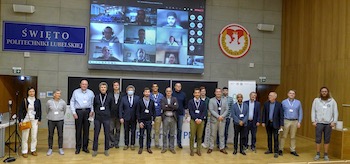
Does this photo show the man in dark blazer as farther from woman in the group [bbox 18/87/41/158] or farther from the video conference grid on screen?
the video conference grid on screen

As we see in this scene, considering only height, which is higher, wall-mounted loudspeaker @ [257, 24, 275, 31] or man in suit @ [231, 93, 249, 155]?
wall-mounted loudspeaker @ [257, 24, 275, 31]

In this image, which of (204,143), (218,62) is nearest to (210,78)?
(218,62)

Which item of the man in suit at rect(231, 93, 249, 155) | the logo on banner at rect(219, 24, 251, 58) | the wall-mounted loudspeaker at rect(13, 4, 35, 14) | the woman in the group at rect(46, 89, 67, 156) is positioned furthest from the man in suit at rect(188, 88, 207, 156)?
the wall-mounted loudspeaker at rect(13, 4, 35, 14)

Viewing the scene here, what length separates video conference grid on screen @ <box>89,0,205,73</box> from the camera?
31.3 feet

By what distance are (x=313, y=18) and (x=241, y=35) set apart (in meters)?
2.33

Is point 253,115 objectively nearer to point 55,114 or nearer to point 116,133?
point 116,133

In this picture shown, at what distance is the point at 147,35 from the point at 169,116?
152 inches

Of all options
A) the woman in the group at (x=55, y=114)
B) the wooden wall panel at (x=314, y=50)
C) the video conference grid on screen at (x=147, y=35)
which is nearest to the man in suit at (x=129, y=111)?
the woman in the group at (x=55, y=114)

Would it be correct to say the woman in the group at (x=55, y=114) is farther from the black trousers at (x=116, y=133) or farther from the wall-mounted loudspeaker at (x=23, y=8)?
the wall-mounted loudspeaker at (x=23, y=8)

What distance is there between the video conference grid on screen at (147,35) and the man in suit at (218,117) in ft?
11.1

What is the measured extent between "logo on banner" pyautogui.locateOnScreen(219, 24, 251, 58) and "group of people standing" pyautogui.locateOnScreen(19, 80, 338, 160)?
3.42 metres

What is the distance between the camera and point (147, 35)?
9.77m

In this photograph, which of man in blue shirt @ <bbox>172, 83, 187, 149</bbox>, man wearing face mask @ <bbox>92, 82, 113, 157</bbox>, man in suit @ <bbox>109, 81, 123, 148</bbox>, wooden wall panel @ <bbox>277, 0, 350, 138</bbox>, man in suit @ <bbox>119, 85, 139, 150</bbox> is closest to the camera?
man wearing face mask @ <bbox>92, 82, 113, 157</bbox>

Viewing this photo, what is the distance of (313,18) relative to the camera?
30.0 ft
